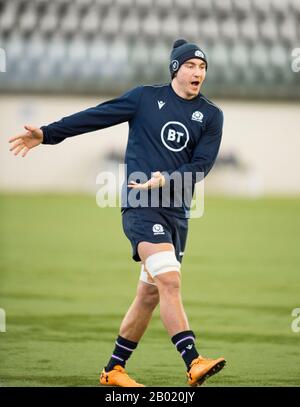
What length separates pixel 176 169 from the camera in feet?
25.0

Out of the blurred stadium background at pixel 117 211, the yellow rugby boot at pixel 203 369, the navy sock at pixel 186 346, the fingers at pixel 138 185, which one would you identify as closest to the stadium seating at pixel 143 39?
the blurred stadium background at pixel 117 211

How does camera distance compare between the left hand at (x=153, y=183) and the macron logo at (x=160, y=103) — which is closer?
the left hand at (x=153, y=183)

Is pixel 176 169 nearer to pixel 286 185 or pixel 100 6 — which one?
pixel 286 185

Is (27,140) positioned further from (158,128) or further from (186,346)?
(186,346)

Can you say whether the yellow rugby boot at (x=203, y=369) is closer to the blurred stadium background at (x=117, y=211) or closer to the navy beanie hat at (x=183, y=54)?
the blurred stadium background at (x=117, y=211)

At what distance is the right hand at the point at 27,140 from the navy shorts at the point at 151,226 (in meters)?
0.80

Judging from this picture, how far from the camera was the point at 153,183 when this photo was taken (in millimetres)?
7305

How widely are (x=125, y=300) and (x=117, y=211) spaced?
15621 millimetres

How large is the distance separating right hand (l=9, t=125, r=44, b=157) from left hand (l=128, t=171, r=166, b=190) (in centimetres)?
79

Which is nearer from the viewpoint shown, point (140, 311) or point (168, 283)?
point (168, 283)

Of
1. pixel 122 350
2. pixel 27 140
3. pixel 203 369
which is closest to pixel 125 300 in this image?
pixel 122 350

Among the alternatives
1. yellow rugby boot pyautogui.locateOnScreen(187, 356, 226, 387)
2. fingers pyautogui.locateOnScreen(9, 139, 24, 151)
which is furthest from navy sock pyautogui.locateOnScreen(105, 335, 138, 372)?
fingers pyautogui.locateOnScreen(9, 139, 24, 151)

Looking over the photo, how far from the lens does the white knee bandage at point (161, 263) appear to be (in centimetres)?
731
